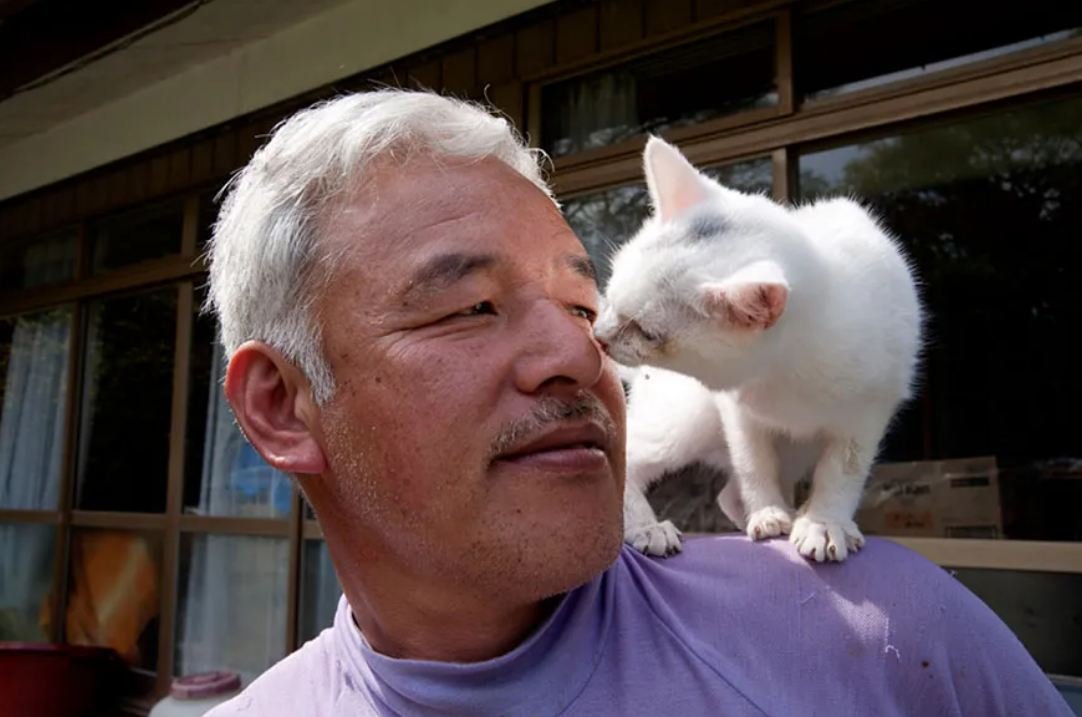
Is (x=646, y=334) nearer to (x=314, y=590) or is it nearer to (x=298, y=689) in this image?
(x=298, y=689)

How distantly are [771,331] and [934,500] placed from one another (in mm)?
1714

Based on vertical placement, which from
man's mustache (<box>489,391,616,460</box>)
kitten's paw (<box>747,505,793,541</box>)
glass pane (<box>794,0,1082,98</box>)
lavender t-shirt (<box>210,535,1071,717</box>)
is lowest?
lavender t-shirt (<box>210,535,1071,717</box>)

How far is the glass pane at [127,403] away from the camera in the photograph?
175 inches

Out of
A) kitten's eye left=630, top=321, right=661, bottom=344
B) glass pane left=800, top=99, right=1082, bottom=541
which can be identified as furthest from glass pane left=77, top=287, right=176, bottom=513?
kitten's eye left=630, top=321, right=661, bottom=344

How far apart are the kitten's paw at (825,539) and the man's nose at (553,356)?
34 cm

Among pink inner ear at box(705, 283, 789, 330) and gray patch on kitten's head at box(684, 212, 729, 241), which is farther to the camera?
gray patch on kitten's head at box(684, 212, 729, 241)

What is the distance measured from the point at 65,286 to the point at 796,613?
4669 millimetres

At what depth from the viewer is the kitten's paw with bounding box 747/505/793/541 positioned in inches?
47.6

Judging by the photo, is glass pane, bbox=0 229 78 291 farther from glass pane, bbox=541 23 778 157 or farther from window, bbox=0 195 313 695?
glass pane, bbox=541 23 778 157

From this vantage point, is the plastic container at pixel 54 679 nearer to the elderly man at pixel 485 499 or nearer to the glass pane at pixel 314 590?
the glass pane at pixel 314 590

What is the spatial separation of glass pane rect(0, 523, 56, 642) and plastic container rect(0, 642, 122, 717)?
0.86m

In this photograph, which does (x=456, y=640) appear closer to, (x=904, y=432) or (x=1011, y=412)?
(x=904, y=432)

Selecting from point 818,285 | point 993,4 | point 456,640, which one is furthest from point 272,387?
point 993,4

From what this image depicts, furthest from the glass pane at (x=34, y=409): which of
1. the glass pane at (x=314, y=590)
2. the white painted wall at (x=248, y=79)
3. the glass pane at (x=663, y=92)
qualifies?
the glass pane at (x=663, y=92)
